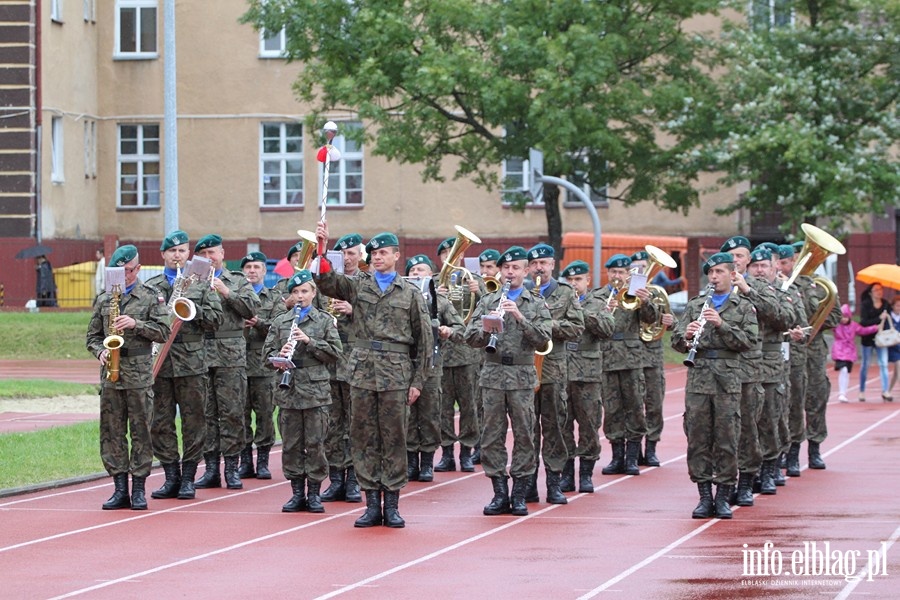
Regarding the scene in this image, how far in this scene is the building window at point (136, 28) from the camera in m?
46.0

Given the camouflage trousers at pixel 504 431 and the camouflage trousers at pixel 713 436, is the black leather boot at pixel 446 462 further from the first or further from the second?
the camouflage trousers at pixel 713 436

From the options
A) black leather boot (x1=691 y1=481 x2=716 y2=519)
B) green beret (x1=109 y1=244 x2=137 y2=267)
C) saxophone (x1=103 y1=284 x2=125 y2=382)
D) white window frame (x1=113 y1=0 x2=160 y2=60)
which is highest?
white window frame (x1=113 y1=0 x2=160 y2=60)

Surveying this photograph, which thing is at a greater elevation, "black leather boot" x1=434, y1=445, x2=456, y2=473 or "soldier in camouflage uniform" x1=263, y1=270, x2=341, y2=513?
"soldier in camouflage uniform" x1=263, y1=270, x2=341, y2=513

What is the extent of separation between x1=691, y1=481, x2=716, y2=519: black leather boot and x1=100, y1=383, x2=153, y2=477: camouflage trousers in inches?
174

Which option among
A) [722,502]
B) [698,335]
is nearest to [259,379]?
[698,335]

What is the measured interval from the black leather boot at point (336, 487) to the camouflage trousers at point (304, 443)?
2.13 ft

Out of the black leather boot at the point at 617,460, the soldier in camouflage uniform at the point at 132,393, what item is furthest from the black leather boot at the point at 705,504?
the soldier in camouflage uniform at the point at 132,393

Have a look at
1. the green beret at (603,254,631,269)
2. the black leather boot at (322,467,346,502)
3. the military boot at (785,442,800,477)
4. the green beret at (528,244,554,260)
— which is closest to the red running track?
the black leather boot at (322,467,346,502)

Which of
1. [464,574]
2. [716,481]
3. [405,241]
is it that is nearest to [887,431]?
[716,481]

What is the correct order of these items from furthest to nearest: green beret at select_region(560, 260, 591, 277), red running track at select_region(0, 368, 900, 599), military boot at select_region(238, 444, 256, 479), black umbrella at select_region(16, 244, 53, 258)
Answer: black umbrella at select_region(16, 244, 53, 258) < military boot at select_region(238, 444, 256, 479) < green beret at select_region(560, 260, 591, 277) < red running track at select_region(0, 368, 900, 599)

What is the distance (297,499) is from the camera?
13836 mm

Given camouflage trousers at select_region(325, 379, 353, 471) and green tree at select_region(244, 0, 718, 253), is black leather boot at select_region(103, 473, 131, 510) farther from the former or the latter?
green tree at select_region(244, 0, 718, 253)

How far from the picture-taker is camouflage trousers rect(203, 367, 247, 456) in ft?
50.1

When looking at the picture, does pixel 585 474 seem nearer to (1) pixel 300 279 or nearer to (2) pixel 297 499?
(2) pixel 297 499
